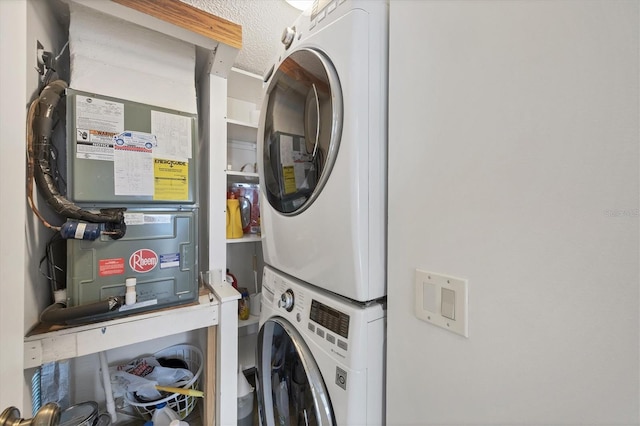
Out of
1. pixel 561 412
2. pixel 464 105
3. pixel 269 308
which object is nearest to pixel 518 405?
pixel 561 412

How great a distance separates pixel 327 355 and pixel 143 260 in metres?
0.88

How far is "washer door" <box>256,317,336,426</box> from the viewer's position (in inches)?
32.5

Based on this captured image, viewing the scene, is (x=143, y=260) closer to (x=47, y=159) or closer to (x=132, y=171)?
(x=132, y=171)

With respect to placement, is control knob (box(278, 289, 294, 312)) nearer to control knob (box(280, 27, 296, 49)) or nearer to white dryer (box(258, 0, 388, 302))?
white dryer (box(258, 0, 388, 302))

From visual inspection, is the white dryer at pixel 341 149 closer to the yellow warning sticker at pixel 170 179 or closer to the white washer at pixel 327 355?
the white washer at pixel 327 355

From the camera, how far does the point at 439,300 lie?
0.61 metres

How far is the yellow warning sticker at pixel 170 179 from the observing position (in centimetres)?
113

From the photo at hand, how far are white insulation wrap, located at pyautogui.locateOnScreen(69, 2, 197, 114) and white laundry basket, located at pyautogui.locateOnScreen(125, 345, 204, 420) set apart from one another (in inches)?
60.0

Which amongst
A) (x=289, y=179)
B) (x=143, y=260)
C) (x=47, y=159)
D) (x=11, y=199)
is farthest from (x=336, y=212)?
(x=47, y=159)

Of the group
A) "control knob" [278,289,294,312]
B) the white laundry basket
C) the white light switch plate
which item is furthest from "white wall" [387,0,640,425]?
the white laundry basket

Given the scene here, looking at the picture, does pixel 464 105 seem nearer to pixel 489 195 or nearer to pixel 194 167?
pixel 489 195

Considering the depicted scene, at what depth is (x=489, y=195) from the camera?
1.75ft

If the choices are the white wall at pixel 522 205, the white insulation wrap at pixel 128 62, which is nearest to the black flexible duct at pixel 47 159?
the white insulation wrap at pixel 128 62

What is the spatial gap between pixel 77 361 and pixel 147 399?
505mm
